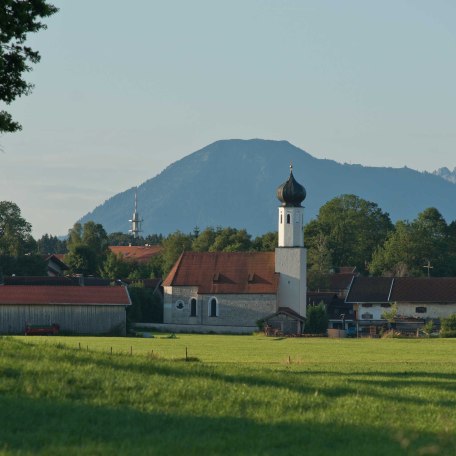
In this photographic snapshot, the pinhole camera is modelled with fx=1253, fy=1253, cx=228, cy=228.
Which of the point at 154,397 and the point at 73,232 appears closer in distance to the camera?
the point at 154,397

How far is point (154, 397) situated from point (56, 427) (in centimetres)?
363

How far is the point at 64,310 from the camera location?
8631 centimetres

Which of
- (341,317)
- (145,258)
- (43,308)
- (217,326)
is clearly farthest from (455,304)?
(145,258)

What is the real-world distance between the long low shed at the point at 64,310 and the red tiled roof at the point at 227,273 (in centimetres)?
→ 1693

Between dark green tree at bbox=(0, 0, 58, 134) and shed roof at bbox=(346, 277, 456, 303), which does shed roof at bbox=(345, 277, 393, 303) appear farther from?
dark green tree at bbox=(0, 0, 58, 134)

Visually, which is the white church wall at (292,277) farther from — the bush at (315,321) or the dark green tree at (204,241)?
the dark green tree at (204,241)

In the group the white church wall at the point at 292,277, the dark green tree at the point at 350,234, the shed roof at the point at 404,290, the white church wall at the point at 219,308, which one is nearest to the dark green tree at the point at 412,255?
the dark green tree at the point at 350,234

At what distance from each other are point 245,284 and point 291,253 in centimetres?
463

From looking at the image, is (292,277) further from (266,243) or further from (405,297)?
(266,243)

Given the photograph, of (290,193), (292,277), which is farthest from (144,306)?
(290,193)

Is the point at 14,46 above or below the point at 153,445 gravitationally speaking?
above

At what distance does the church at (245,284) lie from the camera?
103125 millimetres

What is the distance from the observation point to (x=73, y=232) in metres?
180

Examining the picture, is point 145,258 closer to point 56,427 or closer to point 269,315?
point 269,315
